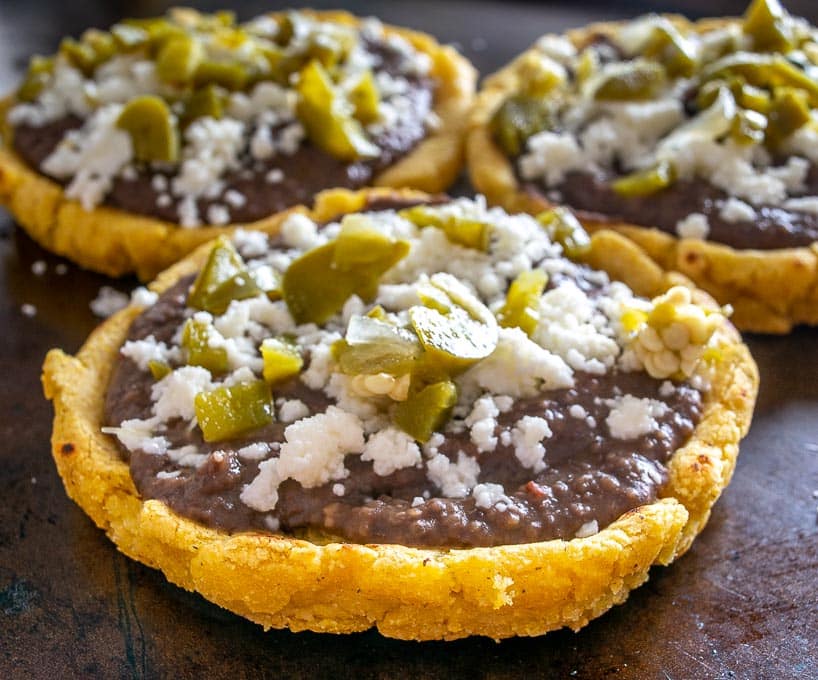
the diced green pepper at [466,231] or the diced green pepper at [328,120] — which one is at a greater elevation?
the diced green pepper at [466,231]

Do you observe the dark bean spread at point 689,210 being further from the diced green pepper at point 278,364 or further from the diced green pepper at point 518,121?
the diced green pepper at point 278,364

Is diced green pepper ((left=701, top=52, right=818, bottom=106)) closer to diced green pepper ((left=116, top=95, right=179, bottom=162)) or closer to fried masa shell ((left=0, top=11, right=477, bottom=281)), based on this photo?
fried masa shell ((left=0, top=11, right=477, bottom=281))

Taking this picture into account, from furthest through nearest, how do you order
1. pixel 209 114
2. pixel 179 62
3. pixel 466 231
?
pixel 179 62
pixel 209 114
pixel 466 231

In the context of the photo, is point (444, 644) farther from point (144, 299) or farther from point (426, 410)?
point (144, 299)

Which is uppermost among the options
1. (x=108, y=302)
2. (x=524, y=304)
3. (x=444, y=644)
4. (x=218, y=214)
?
(x=524, y=304)

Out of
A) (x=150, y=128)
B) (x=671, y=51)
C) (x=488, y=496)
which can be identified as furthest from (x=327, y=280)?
(x=671, y=51)

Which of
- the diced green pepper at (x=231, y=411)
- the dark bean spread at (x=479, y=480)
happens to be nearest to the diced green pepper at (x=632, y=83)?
the dark bean spread at (x=479, y=480)

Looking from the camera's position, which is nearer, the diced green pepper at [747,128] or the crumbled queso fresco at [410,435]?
the crumbled queso fresco at [410,435]
